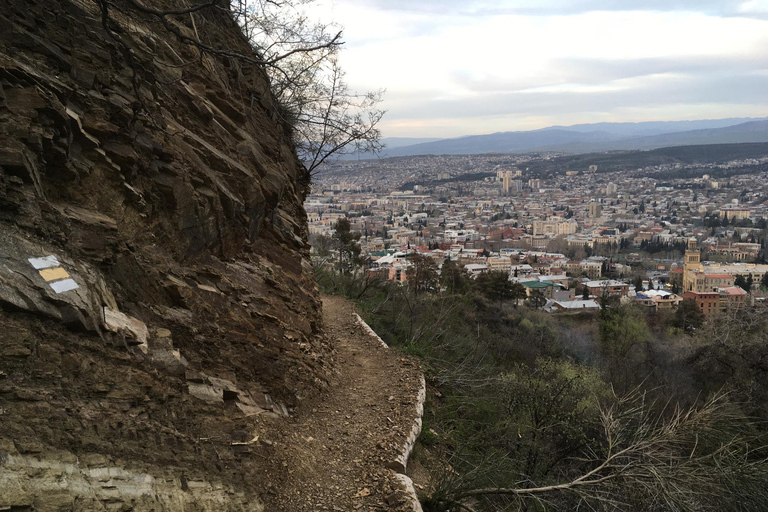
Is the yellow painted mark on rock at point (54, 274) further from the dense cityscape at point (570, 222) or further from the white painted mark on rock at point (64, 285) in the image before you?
the dense cityscape at point (570, 222)

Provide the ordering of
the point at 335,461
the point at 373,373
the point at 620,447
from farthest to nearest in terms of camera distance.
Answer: the point at 373,373
the point at 620,447
the point at 335,461

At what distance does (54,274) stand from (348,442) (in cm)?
350

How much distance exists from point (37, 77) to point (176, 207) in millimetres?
1446

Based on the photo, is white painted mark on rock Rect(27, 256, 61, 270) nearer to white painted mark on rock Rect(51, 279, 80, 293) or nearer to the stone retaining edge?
white painted mark on rock Rect(51, 279, 80, 293)

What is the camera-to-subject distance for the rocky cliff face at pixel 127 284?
9.18ft

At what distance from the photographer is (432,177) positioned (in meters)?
164

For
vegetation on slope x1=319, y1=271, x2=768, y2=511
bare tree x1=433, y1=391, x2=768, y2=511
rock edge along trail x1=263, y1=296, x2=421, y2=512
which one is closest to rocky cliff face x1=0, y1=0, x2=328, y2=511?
rock edge along trail x1=263, y1=296, x2=421, y2=512

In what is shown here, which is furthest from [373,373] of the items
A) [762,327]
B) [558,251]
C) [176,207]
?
[558,251]

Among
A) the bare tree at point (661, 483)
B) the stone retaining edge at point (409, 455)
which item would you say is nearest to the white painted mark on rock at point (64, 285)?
the stone retaining edge at point (409, 455)

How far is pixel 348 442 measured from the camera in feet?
18.4

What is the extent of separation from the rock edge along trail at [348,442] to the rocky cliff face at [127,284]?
0.28 metres

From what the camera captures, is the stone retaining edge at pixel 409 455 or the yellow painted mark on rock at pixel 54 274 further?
the stone retaining edge at pixel 409 455

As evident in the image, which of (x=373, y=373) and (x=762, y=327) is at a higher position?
(x=373, y=373)

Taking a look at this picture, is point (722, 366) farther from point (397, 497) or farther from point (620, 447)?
point (397, 497)
